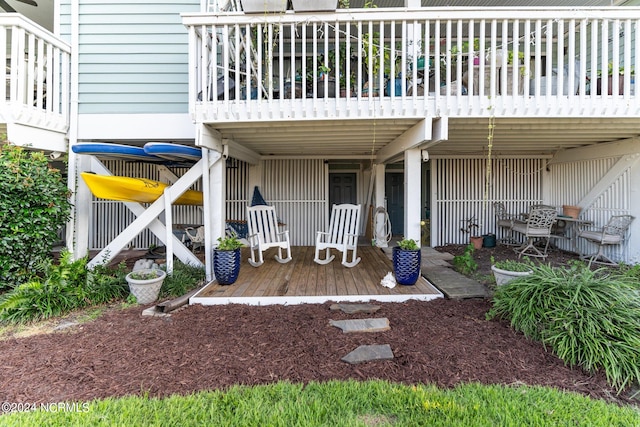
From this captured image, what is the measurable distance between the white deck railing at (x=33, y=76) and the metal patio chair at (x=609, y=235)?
327 inches

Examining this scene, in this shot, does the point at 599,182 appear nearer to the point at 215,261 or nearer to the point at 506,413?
the point at 506,413

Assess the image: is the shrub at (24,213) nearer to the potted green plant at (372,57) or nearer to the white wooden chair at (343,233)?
the white wooden chair at (343,233)

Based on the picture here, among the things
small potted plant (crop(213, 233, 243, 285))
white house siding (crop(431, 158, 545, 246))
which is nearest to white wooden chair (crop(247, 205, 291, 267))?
small potted plant (crop(213, 233, 243, 285))

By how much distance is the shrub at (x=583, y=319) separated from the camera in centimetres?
213

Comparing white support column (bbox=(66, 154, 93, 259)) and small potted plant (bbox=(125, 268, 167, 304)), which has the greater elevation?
white support column (bbox=(66, 154, 93, 259))

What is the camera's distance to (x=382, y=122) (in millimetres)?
3842

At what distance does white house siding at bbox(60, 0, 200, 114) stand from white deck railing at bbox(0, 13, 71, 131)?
241 millimetres

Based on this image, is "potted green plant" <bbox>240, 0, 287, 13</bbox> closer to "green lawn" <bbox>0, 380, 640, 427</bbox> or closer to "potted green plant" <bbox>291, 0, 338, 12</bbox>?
"potted green plant" <bbox>291, 0, 338, 12</bbox>

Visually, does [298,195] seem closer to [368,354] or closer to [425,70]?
[425,70]

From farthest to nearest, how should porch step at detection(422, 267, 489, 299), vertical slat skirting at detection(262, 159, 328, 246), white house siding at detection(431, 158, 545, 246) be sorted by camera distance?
vertical slat skirting at detection(262, 159, 328, 246) → white house siding at detection(431, 158, 545, 246) → porch step at detection(422, 267, 489, 299)

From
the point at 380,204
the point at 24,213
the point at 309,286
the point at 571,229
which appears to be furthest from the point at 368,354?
the point at 571,229

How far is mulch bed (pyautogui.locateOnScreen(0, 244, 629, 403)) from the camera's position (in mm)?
2109

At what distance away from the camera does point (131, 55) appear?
4.55 metres

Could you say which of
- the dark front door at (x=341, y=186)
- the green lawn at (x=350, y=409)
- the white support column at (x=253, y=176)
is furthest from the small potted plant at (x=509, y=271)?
the dark front door at (x=341, y=186)
